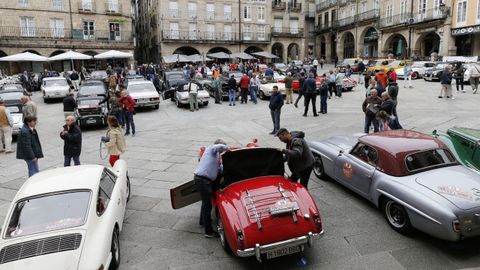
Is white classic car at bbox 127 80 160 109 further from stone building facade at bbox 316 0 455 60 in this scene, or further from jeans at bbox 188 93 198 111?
stone building facade at bbox 316 0 455 60

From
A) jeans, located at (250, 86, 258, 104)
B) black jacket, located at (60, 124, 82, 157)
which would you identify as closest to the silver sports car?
black jacket, located at (60, 124, 82, 157)

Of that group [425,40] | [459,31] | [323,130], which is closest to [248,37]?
[425,40]

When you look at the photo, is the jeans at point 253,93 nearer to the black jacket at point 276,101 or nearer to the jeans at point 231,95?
the jeans at point 231,95

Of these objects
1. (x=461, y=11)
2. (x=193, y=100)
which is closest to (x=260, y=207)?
(x=193, y=100)

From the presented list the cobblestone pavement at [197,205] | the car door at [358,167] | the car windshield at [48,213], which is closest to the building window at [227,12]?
the cobblestone pavement at [197,205]

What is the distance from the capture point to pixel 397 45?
4378cm

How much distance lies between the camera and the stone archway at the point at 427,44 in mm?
38400

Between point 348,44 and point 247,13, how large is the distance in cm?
1445

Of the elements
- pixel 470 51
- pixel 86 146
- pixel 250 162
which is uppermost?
pixel 470 51

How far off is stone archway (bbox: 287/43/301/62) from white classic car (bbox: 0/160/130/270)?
49.1m

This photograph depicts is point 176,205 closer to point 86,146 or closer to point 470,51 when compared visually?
point 86,146

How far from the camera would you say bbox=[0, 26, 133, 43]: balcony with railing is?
36.5 meters

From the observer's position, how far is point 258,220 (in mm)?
4977

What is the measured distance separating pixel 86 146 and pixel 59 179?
23.2 ft
